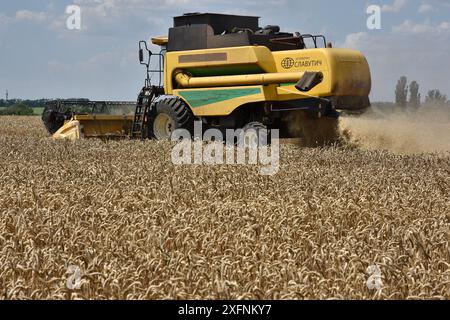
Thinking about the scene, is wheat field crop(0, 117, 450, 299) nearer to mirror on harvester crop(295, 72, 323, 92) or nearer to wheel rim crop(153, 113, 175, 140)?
mirror on harvester crop(295, 72, 323, 92)

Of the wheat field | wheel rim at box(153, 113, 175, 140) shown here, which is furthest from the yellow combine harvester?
the wheat field

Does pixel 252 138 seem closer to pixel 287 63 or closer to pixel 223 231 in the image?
pixel 287 63

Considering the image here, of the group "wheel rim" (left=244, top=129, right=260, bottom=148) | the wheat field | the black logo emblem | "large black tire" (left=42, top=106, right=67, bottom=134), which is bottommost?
the wheat field

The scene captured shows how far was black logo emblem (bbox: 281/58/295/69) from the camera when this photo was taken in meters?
13.4

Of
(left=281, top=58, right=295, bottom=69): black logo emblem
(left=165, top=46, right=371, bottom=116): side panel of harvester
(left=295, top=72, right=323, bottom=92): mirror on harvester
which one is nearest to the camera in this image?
(left=295, top=72, right=323, bottom=92): mirror on harvester

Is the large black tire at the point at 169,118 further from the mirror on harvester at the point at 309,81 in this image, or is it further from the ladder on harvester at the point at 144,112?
the mirror on harvester at the point at 309,81

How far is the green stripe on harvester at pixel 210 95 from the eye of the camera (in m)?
13.8

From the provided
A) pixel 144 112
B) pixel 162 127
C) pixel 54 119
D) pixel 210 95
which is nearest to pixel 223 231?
pixel 210 95

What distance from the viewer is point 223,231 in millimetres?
6312

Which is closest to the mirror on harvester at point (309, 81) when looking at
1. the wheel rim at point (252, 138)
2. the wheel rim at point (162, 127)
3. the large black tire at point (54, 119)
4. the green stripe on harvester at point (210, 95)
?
the green stripe on harvester at point (210, 95)

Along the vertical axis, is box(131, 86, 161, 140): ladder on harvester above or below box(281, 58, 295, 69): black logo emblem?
below

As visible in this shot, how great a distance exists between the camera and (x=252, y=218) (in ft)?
22.1

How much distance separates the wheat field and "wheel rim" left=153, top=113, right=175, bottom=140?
4.42 meters

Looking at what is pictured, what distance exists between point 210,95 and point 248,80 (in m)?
0.94
